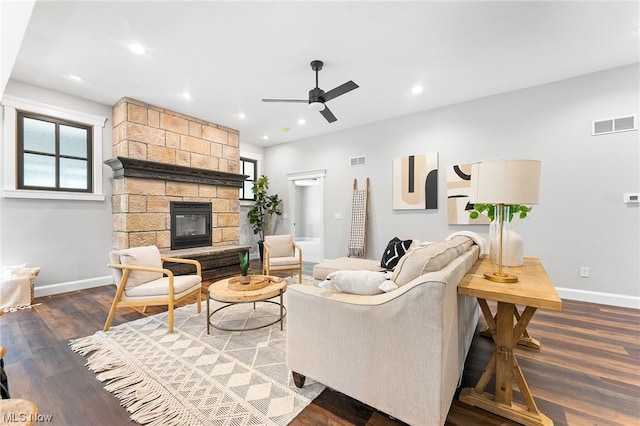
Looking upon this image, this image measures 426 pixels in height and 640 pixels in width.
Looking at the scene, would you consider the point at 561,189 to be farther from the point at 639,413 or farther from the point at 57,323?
the point at 57,323

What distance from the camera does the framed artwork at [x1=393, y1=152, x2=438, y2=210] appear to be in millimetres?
4492

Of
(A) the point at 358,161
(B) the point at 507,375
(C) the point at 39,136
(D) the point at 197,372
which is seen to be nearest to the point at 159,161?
(C) the point at 39,136

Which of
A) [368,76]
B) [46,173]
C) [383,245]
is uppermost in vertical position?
[368,76]

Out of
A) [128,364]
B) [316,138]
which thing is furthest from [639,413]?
[316,138]

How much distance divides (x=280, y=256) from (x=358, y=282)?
292 cm

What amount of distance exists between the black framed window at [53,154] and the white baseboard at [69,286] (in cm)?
140

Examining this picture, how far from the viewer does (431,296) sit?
1.22m

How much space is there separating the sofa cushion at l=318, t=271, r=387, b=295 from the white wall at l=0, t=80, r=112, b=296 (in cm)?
445

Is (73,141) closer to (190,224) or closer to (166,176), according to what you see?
(166,176)

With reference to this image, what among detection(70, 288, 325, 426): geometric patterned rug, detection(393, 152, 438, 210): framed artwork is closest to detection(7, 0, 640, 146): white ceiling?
detection(393, 152, 438, 210): framed artwork

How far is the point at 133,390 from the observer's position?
176 centimetres

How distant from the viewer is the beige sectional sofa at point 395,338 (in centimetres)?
124

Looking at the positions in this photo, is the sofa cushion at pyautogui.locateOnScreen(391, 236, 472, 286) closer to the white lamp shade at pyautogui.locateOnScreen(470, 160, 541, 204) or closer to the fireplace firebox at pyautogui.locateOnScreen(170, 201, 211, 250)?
the white lamp shade at pyautogui.locateOnScreen(470, 160, 541, 204)

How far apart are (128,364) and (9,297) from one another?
251 centimetres
